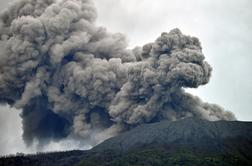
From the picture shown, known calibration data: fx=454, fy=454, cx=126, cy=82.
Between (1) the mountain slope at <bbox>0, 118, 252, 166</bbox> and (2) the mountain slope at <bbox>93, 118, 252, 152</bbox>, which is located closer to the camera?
(1) the mountain slope at <bbox>0, 118, 252, 166</bbox>

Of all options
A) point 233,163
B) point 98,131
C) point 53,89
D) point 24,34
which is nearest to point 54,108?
point 53,89

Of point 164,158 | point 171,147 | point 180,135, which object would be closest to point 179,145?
point 171,147

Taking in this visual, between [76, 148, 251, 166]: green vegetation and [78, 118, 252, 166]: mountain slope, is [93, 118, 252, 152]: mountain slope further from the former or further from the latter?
[76, 148, 251, 166]: green vegetation

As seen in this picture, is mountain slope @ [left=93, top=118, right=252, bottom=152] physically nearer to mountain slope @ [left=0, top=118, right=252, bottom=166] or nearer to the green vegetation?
mountain slope @ [left=0, top=118, right=252, bottom=166]

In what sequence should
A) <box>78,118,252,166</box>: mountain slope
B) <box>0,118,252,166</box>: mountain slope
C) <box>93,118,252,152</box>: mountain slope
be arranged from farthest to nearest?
<box>93,118,252,152</box>: mountain slope, <box>0,118,252,166</box>: mountain slope, <box>78,118,252,166</box>: mountain slope

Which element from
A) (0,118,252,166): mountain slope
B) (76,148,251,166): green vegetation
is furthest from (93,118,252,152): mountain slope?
(76,148,251,166): green vegetation

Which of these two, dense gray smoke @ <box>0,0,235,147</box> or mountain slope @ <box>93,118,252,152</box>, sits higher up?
dense gray smoke @ <box>0,0,235,147</box>

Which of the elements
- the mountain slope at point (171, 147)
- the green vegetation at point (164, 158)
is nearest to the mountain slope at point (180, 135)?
the mountain slope at point (171, 147)

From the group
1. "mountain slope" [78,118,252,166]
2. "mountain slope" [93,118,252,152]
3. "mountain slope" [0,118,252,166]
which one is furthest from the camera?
"mountain slope" [93,118,252,152]

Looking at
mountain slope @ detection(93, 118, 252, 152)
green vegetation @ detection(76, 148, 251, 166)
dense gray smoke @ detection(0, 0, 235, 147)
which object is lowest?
green vegetation @ detection(76, 148, 251, 166)

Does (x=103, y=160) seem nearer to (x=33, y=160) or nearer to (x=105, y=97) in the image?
(x=105, y=97)
